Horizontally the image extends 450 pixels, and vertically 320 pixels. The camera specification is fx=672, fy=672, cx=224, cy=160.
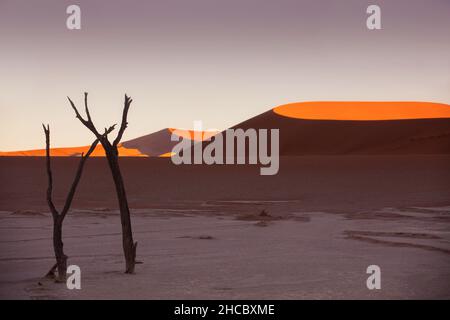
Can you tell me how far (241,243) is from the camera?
12.1m

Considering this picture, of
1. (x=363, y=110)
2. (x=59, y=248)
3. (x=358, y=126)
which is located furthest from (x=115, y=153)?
(x=363, y=110)

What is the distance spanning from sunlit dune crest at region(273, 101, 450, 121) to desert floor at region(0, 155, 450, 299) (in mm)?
65590

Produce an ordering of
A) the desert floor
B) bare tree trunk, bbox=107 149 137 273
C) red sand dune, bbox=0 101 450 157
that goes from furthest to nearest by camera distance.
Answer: red sand dune, bbox=0 101 450 157
bare tree trunk, bbox=107 149 137 273
the desert floor

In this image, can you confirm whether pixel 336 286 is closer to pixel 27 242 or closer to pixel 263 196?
pixel 27 242

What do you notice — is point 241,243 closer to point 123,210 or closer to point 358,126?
point 123,210

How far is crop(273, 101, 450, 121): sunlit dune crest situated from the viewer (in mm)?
91125

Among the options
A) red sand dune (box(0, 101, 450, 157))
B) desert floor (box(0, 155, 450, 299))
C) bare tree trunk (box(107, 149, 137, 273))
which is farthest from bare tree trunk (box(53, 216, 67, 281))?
red sand dune (box(0, 101, 450, 157))

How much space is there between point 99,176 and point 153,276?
25.7 metres

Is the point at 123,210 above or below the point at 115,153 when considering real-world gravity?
below

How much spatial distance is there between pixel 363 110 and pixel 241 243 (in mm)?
90062

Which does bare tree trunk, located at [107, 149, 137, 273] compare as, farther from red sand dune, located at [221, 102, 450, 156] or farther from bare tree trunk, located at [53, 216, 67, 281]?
red sand dune, located at [221, 102, 450, 156]

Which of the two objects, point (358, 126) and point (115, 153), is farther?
point (358, 126)

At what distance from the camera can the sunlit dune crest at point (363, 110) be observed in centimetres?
9112
